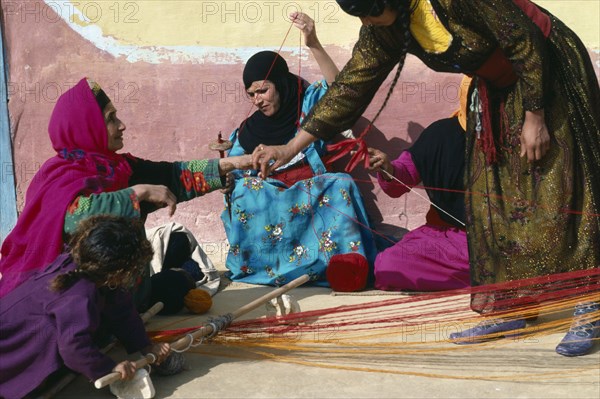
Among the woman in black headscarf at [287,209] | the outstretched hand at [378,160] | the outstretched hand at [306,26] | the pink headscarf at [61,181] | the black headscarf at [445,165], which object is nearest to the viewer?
the pink headscarf at [61,181]

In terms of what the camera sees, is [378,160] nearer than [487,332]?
No

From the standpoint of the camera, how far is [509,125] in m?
3.80

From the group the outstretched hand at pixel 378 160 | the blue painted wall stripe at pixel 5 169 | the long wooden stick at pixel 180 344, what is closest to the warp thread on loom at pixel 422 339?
the long wooden stick at pixel 180 344

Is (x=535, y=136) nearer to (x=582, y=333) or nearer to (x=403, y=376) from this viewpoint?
(x=582, y=333)

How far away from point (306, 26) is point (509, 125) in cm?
228

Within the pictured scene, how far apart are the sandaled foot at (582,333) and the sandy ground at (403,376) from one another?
0.04 meters

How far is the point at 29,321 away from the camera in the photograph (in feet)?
11.0

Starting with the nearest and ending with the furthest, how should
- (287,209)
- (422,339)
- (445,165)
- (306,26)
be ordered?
(422,339) → (445,165) → (287,209) → (306,26)

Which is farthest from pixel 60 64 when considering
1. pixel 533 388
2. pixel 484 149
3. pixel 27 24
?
pixel 533 388


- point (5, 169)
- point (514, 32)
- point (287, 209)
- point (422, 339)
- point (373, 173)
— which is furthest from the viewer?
point (5, 169)

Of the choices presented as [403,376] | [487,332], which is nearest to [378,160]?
[487,332]

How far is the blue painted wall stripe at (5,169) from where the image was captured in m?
6.21

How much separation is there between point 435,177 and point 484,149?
1257mm

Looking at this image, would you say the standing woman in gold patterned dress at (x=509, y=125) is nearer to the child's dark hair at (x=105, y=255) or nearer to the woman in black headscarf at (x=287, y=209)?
the child's dark hair at (x=105, y=255)
